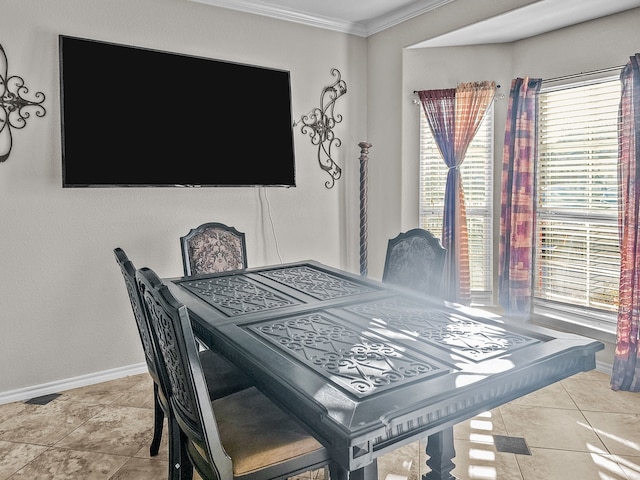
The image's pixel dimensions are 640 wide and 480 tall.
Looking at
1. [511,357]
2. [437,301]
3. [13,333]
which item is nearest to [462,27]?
[437,301]

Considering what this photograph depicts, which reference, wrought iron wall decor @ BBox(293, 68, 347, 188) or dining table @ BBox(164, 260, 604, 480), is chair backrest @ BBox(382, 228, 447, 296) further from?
wrought iron wall decor @ BBox(293, 68, 347, 188)

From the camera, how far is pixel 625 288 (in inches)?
117

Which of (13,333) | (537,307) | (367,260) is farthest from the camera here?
(367,260)

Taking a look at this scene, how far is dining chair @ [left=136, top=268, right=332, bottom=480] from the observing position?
1.34m

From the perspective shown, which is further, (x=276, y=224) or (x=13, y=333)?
(x=276, y=224)

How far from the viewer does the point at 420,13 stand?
3684mm

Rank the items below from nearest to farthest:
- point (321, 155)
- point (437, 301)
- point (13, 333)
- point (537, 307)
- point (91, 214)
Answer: point (437, 301) < point (13, 333) < point (91, 214) < point (537, 307) < point (321, 155)

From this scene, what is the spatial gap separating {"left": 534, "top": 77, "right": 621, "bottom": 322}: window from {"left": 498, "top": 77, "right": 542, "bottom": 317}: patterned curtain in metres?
0.10

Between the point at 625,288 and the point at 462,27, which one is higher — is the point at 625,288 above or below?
below

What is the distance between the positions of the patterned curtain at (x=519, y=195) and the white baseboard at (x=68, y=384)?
2805 millimetres

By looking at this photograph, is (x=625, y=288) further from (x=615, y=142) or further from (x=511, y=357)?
(x=511, y=357)

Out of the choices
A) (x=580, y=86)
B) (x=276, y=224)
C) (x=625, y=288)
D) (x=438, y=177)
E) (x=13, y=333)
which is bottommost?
(x=13, y=333)

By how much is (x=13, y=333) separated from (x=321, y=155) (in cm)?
253

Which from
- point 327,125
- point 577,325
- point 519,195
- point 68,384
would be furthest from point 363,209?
point 68,384
